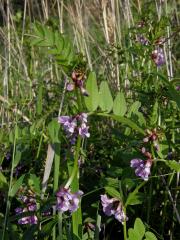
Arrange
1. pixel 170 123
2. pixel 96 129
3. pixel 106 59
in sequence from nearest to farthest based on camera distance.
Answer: pixel 170 123, pixel 96 129, pixel 106 59

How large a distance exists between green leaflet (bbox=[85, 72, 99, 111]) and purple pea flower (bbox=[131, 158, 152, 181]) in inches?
5.6

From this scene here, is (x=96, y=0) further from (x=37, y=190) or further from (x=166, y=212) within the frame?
(x=37, y=190)

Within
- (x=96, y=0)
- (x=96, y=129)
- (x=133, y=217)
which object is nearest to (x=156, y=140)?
(x=133, y=217)

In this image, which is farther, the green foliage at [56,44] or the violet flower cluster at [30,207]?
the violet flower cluster at [30,207]

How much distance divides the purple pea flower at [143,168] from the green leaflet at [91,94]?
0.14m

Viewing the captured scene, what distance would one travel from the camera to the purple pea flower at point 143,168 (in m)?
0.99

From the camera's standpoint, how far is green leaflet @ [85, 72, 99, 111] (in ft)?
3.16

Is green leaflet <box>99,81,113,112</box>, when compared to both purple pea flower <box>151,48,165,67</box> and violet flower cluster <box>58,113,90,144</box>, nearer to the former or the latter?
violet flower cluster <box>58,113,90,144</box>

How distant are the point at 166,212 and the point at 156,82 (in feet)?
1.07

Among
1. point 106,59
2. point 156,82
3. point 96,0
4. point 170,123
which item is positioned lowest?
point 170,123

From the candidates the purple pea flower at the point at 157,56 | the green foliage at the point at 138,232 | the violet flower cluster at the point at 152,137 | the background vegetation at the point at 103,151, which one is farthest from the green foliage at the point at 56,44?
the purple pea flower at the point at 157,56

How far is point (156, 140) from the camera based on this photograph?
3.32ft

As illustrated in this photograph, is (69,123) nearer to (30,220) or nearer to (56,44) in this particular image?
(56,44)

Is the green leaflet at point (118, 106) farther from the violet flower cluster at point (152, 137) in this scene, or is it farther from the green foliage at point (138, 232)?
the green foliage at point (138, 232)
